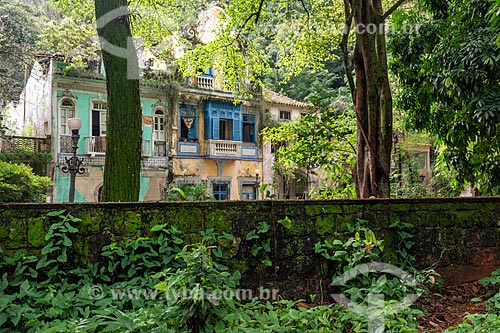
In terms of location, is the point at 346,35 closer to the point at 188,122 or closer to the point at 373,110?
the point at 373,110

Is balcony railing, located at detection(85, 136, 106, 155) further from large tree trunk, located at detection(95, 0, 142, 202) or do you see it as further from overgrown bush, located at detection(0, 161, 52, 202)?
large tree trunk, located at detection(95, 0, 142, 202)

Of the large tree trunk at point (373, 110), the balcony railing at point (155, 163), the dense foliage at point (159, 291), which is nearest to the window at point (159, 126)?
the balcony railing at point (155, 163)

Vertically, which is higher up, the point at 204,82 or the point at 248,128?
the point at 204,82

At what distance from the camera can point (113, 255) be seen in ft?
11.4

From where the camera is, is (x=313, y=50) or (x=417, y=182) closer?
(x=313, y=50)

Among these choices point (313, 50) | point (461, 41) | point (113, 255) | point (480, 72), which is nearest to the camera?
point (113, 255)

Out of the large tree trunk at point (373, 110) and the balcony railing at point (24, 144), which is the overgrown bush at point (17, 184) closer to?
the balcony railing at point (24, 144)

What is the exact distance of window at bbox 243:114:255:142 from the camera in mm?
21359

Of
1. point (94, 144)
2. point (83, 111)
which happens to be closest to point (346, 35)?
point (94, 144)

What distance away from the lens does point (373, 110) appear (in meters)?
Answer: 7.16

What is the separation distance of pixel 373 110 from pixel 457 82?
2.19 metres

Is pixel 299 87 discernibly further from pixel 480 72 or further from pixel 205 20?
pixel 480 72

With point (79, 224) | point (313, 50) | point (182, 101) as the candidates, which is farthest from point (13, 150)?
point (79, 224)

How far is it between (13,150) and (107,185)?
39.3ft
